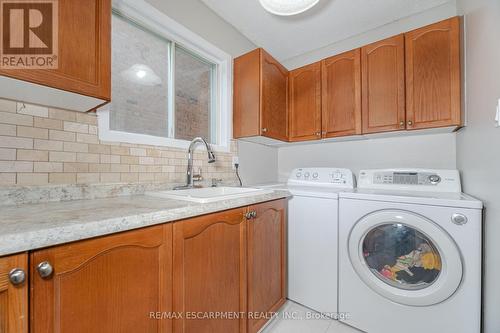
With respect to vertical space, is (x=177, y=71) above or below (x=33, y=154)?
above

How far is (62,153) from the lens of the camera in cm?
108

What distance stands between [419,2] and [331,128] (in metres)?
1.24

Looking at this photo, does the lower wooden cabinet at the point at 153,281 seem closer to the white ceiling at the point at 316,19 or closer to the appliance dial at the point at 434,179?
the appliance dial at the point at 434,179

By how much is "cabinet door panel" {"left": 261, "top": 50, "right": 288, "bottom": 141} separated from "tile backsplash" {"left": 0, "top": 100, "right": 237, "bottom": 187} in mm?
1032

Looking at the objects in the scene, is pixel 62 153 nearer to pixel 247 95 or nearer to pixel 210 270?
A: pixel 210 270

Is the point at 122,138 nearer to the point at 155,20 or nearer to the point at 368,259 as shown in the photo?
the point at 155,20

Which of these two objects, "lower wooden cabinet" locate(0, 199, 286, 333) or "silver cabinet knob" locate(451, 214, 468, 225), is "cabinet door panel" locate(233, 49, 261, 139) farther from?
"silver cabinet knob" locate(451, 214, 468, 225)

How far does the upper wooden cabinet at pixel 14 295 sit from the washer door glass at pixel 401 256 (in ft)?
5.46

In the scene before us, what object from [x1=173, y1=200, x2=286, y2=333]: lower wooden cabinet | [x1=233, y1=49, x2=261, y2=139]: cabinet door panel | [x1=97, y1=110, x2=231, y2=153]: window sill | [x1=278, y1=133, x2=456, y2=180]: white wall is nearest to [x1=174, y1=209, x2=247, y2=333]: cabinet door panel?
[x1=173, y1=200, x2=286, y2=333]: lower wooden cabinet

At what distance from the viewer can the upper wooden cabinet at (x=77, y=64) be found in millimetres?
830

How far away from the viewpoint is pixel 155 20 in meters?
1.52

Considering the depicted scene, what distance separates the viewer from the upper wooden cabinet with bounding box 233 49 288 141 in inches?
76.8

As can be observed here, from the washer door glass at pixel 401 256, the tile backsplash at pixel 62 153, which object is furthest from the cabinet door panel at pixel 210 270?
the washer door glass at pixel 401 256

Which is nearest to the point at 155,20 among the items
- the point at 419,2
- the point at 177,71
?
the point at 177,71
